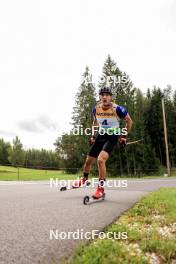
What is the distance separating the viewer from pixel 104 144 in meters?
6.11

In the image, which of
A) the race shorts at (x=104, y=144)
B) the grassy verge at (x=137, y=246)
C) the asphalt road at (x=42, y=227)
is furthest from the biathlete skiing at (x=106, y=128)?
the grassy verge at (x=137, y=246)

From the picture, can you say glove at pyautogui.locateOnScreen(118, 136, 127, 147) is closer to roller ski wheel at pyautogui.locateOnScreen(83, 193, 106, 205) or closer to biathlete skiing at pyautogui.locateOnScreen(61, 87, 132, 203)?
biathlete skiing at pyautogui.locateOnScreen(61, 87, 132, 203)

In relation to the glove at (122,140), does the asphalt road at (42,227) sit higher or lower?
lower

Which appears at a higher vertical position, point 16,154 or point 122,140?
point 16,154

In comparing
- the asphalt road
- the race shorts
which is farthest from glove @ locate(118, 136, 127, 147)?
the asphalt road

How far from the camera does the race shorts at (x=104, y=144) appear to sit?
237 inches

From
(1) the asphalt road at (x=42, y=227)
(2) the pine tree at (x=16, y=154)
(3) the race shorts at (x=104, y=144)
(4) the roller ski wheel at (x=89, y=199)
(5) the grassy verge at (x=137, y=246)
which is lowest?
(5) the grassy verge at (x=137, y=246)

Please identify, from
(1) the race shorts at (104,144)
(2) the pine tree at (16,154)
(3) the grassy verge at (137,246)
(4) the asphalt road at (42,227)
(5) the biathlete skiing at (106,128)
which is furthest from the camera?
(2) the pine tree at (16,154)

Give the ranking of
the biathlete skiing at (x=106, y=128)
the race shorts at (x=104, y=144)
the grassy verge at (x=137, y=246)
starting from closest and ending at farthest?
the grassy verge at (x=137, y=246) < the biathlete skiing at (x=106, y=128) < the race shorts at (x=104, y=144)

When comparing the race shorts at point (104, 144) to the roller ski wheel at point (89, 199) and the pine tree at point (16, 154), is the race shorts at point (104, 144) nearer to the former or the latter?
the roller ski wheel at point (89, 199)

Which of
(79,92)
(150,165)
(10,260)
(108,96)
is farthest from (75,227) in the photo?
(79,92)

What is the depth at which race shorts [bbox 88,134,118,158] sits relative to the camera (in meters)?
6.01

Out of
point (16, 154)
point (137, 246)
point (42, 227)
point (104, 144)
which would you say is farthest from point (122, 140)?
point (16, 154)

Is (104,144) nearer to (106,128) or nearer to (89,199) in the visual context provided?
(106,128)
